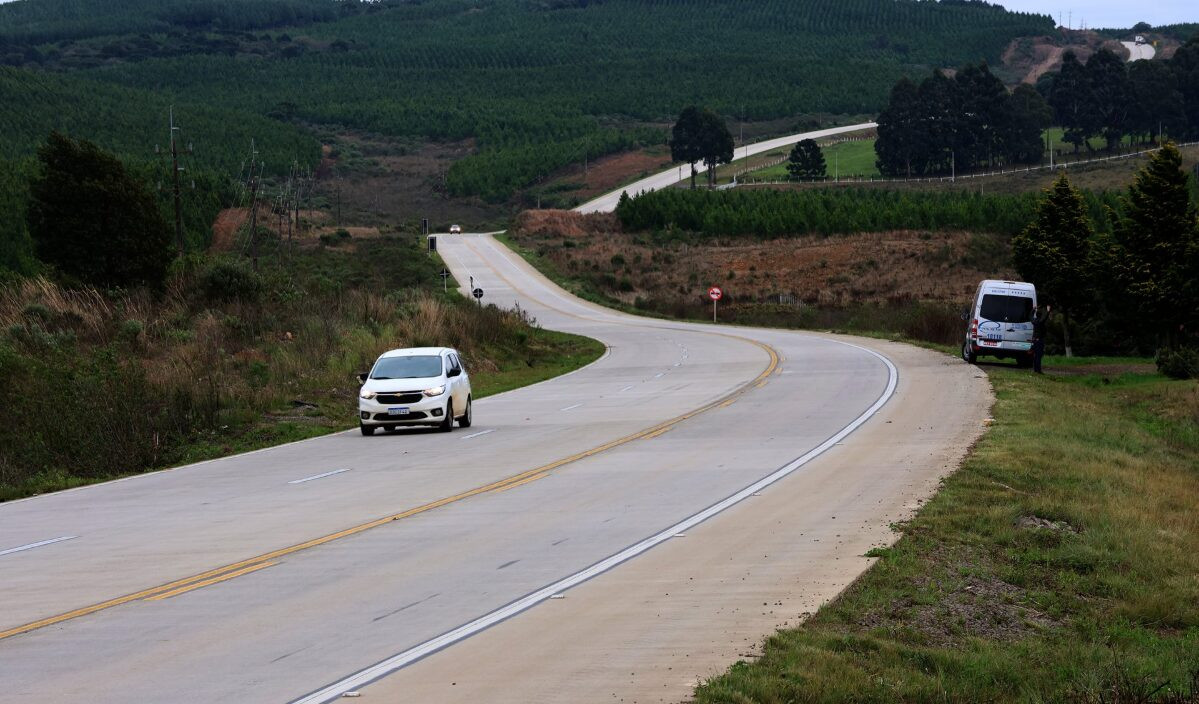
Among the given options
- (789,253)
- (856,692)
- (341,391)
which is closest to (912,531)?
(856,692)

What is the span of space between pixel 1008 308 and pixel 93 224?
2830cm

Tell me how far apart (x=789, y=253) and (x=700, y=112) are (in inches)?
2402

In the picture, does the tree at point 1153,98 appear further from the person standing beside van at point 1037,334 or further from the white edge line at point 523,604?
the white edge line at point 523,604

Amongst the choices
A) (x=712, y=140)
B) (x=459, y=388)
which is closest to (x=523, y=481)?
(x=459, y=388)

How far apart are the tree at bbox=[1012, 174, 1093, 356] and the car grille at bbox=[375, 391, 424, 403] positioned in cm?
3361

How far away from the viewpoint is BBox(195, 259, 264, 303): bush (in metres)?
40.0

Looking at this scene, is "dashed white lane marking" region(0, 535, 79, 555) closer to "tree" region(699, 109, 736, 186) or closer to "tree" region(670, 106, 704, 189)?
"tree" region(699, 109, 736, 186)

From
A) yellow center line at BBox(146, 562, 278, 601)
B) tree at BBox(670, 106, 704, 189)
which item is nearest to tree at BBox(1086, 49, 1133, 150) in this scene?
tree at BBox(670, 106, 704, 189)

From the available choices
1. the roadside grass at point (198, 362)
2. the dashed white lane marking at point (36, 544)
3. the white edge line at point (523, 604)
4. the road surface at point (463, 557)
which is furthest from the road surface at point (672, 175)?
the dashed white lane marking at point (36, 544)

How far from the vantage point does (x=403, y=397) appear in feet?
87.8

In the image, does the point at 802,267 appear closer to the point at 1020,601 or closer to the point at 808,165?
the point at 808,165

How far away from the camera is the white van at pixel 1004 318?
1633 inches

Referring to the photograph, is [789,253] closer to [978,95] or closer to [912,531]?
[978,95]

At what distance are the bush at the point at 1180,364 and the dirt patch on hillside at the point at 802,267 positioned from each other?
41624 millimetres
